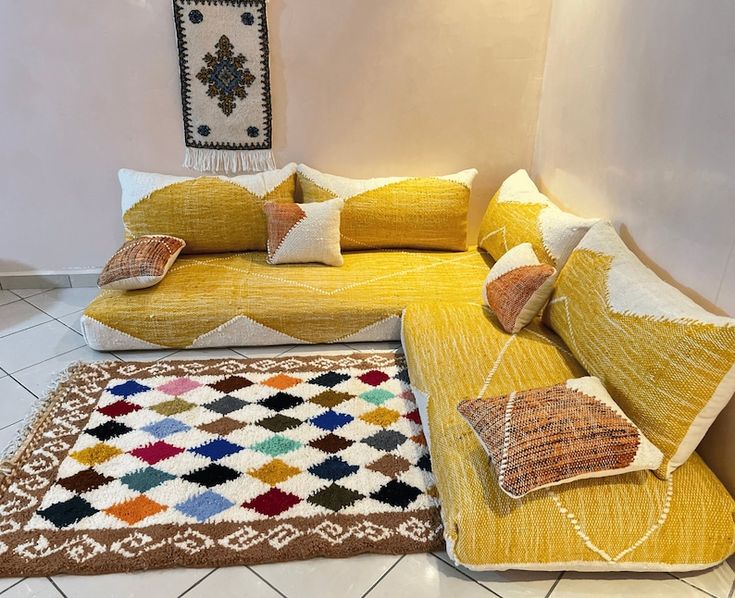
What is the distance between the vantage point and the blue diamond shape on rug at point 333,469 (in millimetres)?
1817

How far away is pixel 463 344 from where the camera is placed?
2131 millimetres

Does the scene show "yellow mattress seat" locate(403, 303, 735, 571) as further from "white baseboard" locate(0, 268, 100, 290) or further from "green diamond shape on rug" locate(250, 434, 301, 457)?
"white baseboard" locate(0, 268, 100, 290)

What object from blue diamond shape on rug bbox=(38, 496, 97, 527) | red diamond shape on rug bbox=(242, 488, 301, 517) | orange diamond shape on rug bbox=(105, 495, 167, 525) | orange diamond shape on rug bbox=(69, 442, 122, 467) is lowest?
blue diamond shape on rug bbox=(38, 496, 97, 527)

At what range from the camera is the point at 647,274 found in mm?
1794

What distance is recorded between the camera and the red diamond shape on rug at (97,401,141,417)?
2.10m

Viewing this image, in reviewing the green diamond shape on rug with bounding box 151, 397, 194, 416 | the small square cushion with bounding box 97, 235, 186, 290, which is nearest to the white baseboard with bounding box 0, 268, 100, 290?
the small square cushion with bounding box 97, 235, 186, 290

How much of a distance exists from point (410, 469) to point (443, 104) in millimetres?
1976

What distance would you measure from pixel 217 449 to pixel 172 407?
0.32 metres

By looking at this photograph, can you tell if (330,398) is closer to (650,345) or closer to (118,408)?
(118,408)

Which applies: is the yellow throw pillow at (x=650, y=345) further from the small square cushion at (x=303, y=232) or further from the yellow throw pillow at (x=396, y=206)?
the small square cushion at (x=303, y=232)

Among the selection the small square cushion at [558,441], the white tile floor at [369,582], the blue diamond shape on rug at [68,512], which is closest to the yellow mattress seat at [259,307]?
the blue diamond shape on rug at [68,512]

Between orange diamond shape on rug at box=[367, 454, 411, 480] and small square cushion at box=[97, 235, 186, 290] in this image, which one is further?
small square cushion at box=[97, 235, 186, 290]

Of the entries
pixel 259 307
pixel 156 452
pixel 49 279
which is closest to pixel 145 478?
pixel 156 452

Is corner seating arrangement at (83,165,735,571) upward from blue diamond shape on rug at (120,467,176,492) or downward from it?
upward
